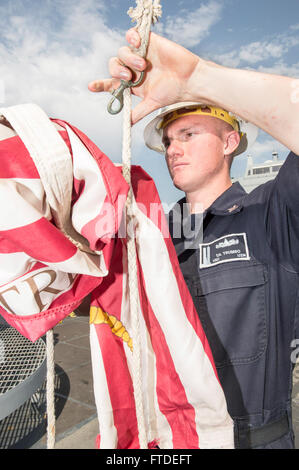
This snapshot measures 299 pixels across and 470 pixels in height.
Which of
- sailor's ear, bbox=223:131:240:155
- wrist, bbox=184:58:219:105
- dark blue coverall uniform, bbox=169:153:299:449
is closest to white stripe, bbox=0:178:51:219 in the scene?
wrist, bbox=184:58:219:105

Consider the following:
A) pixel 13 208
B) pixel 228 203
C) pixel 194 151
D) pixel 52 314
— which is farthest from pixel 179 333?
pixel 194 151

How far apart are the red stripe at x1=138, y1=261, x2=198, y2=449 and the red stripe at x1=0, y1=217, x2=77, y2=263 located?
0.35m

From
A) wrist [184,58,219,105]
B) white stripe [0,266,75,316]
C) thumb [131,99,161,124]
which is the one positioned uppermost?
wrist [184,58,219,105]

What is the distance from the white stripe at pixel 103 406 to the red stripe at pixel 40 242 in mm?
471

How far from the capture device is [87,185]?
85 cm

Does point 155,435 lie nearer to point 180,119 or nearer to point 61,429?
point 180,119

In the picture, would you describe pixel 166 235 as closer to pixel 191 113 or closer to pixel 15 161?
pixel 15 161

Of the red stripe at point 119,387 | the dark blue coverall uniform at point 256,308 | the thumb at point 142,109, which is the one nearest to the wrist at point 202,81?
the thumb at point 142,109

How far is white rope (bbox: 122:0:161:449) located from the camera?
94 cm

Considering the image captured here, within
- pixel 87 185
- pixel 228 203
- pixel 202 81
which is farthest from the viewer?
pixel 228 203

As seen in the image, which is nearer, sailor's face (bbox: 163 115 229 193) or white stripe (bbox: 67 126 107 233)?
white stripe (bbox: 67 126 107 233)

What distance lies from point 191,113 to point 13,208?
1331 mm

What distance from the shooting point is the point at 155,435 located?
1210 mm

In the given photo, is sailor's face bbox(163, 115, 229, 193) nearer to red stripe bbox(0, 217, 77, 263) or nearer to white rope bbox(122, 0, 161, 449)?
white rope bbox(122, 0, 161, 449)
